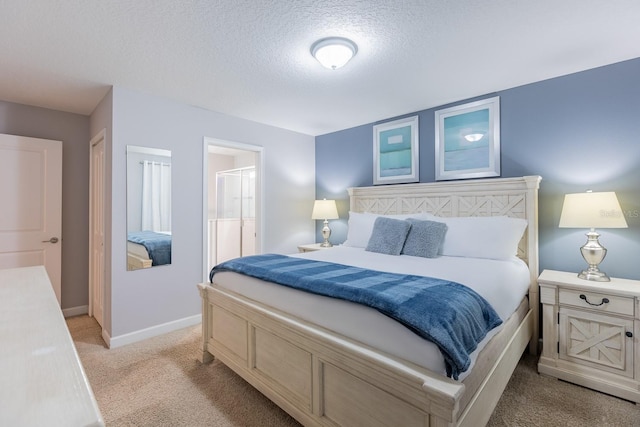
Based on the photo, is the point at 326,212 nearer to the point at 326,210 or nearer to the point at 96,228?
the point at 326,210

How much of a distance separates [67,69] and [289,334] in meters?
2.80

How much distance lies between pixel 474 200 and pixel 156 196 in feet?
10.8

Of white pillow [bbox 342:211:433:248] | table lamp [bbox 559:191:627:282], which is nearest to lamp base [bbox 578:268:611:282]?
table lamp [bbox 559:191:627:282]

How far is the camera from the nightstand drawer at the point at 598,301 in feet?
6.66

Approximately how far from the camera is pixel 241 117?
3.90 meters

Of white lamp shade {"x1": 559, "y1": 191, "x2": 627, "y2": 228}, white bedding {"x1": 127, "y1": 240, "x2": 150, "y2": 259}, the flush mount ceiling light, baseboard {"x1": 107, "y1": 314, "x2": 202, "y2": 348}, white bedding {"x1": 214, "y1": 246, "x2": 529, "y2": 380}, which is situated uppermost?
the flush mount ceiling light

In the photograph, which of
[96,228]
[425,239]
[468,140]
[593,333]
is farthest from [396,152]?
[96,228]

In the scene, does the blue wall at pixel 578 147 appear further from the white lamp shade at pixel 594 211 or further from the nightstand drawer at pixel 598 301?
the nightstand drawer at pixel 598 301

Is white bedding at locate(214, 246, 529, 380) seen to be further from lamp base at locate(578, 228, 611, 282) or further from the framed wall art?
the framed wall art

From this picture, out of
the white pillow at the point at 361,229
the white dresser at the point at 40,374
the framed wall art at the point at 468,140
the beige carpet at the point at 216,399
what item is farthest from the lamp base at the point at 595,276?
the white dresser at the point at 40,374

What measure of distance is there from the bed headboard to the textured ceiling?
37.0 inches

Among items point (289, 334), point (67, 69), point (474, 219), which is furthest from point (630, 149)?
Answer: point (67, 69)

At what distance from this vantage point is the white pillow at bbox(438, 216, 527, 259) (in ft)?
8.57

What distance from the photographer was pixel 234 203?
5.62 meters
